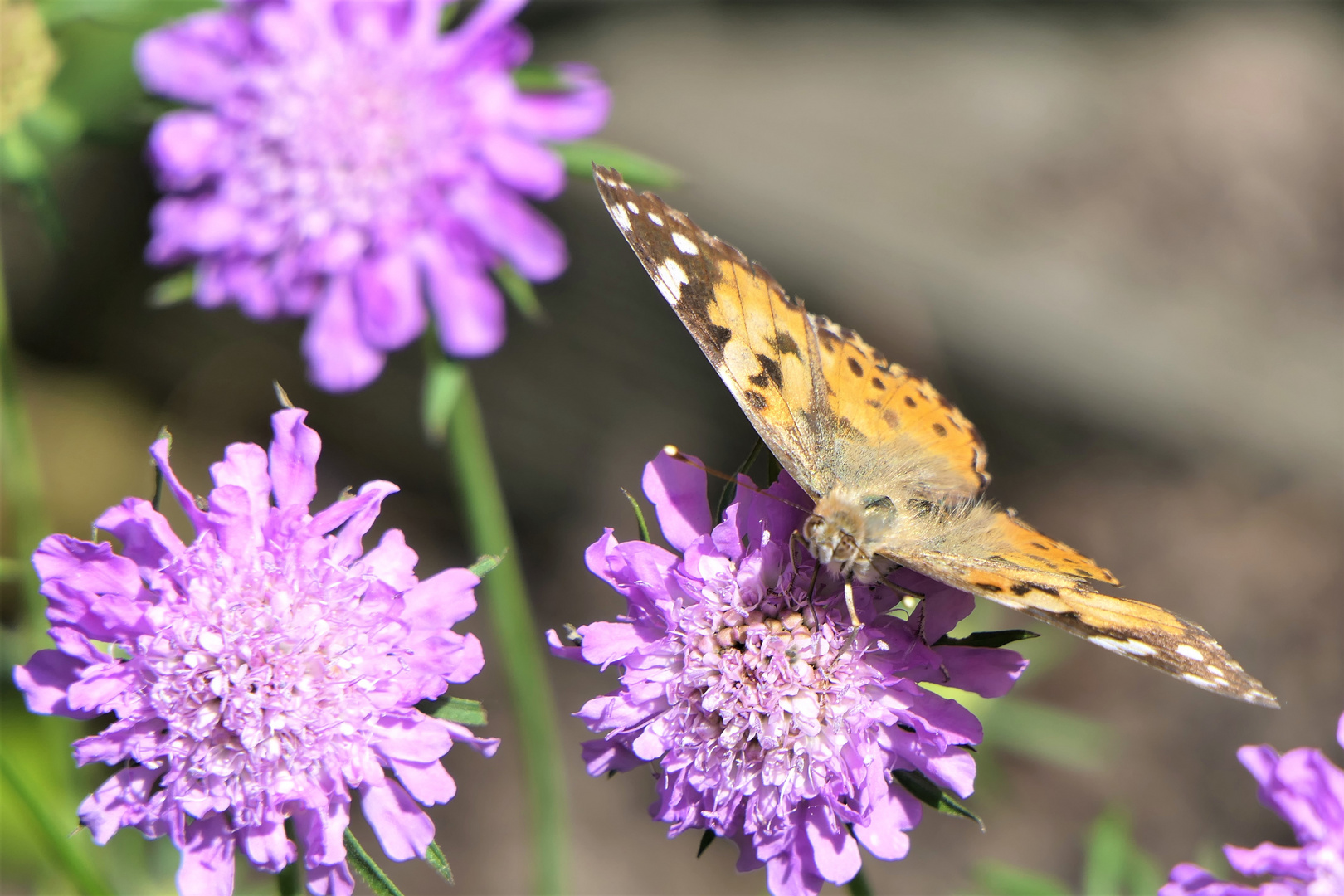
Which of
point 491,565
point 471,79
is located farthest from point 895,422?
point 471,79

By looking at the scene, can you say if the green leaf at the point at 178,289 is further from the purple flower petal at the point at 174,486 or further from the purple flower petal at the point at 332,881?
the purple flower petal at the point at 332,881

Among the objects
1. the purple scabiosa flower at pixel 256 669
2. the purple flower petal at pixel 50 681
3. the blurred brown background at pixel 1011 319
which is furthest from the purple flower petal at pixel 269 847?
the blurred brown background at pixel 1011 319

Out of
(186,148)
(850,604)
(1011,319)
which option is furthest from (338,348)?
(1011,319)

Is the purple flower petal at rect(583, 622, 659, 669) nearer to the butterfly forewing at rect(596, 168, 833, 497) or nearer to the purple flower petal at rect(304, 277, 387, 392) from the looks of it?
the butterfly forewing at rect(596, 168, 833, 497)

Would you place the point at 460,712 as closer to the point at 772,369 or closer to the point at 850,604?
the point at 850,604

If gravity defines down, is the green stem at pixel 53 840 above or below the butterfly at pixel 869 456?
below

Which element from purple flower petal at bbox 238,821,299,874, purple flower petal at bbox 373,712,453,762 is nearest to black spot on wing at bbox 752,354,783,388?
purple flower petal at bbox 373,712,453,762
